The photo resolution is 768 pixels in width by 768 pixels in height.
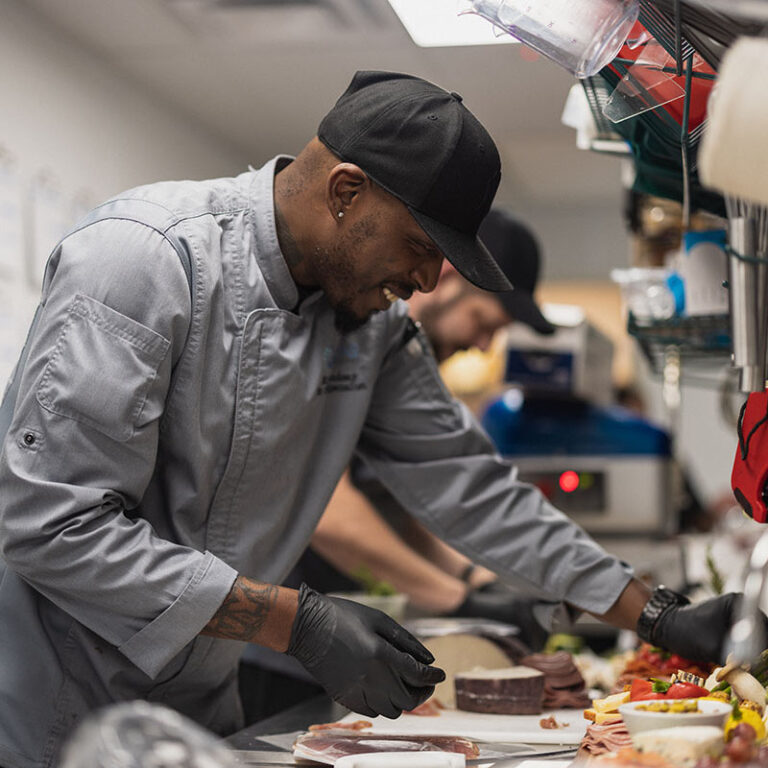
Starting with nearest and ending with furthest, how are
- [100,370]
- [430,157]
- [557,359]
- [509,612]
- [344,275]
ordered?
1. [100,370]
2. [430,157]
3. [344,275]
4. [509,612]
5. [557,359]

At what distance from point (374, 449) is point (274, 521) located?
0.43m

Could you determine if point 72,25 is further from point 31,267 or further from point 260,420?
point 260,420

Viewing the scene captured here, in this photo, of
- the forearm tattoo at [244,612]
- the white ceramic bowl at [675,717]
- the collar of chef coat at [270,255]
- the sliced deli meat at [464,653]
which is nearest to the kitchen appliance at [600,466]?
the sliced deli meat at [464,653]

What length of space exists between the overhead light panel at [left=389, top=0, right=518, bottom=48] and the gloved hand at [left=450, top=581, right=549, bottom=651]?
5.01ft

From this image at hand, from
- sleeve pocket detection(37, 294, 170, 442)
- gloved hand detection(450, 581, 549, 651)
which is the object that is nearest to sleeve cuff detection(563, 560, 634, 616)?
gloved hand detection(450, 581, 549, 651)

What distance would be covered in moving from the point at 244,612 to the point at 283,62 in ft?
9.88

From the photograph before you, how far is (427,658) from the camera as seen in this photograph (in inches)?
58.0

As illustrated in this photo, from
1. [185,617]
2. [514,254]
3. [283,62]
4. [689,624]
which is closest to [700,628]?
[689,624]

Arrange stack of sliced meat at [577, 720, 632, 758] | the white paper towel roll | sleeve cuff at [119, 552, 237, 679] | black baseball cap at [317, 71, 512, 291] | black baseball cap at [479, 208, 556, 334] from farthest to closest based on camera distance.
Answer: black baseball cap at [479, 208, 556, 334], black baseball cap at [317, 71, 512, 291], sleeve cuff at [119, 552, 237, 679], stack of sliced meat at [577, 720, 632, 758], the white paper towel roll

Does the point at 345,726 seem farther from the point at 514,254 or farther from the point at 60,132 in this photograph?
the point at 60,132

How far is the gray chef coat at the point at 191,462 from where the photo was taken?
1.34 metres

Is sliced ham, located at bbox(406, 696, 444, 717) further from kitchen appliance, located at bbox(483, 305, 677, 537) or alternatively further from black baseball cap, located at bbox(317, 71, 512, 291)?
kitchen appliance, located at bbox(483, 305, 677, 537)

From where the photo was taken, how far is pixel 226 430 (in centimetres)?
158

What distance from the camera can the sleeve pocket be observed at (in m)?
1.34
